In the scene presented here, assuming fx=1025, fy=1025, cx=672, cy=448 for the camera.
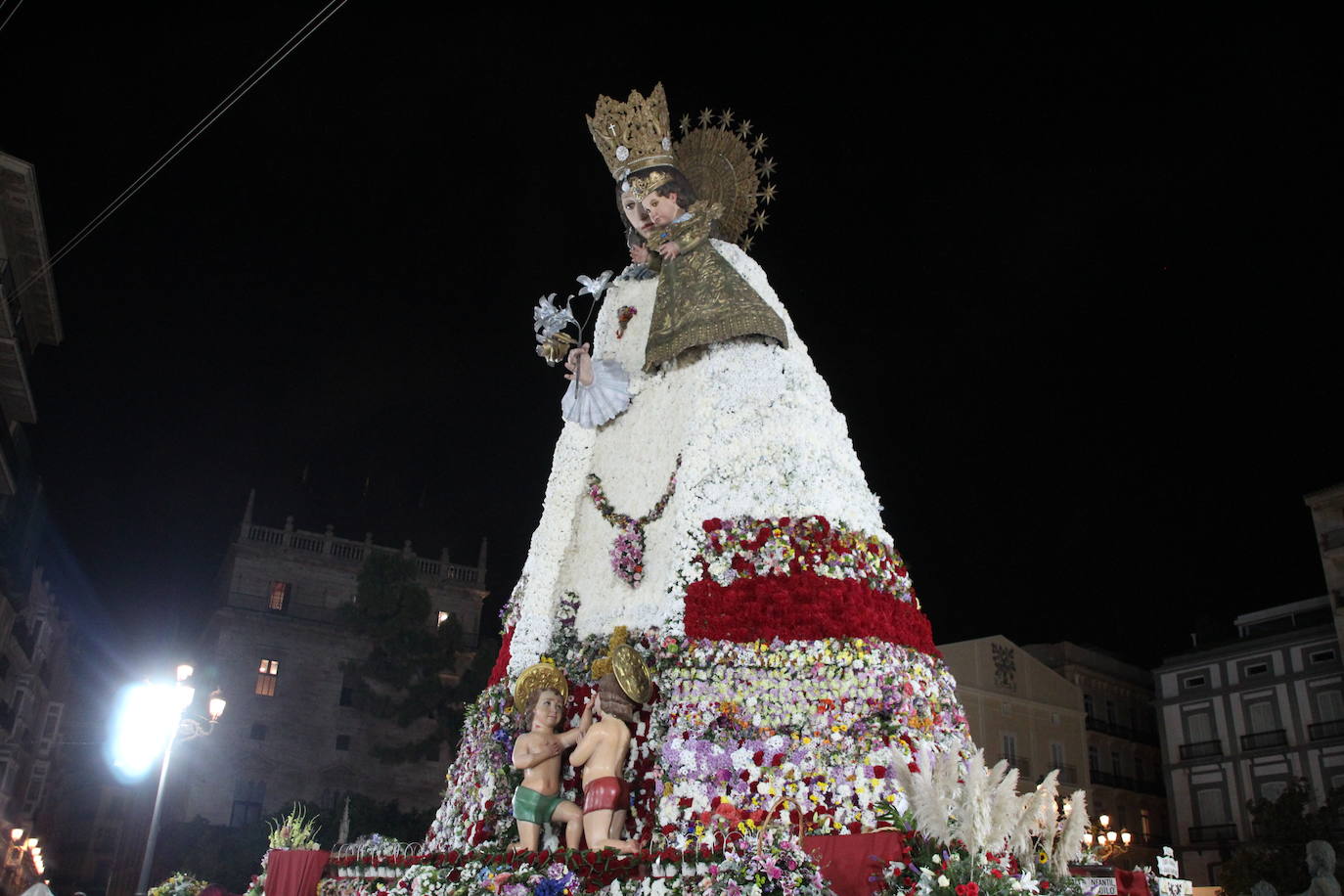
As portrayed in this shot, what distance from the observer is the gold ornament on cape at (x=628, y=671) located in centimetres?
1051

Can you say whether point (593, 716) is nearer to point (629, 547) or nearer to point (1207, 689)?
point (629, 547)

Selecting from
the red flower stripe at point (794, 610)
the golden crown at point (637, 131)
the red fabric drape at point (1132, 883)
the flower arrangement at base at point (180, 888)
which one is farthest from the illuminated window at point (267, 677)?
the red fabric drape at point (1132, 883)

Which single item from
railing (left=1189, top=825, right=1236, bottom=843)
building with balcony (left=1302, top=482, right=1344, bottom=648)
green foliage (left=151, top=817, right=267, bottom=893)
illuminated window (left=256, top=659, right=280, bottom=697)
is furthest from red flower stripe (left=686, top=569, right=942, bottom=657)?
illuminated window (left=256, top=659, right=280, bottom=697)

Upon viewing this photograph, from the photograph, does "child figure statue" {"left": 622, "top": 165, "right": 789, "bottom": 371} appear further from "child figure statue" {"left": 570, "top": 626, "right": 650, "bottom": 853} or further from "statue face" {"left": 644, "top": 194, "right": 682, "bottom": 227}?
"child figure statue" {"left": 570, "top": 626, "right": 650, "bottom": 853}

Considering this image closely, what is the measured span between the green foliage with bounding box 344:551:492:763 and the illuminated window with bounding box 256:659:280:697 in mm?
3458

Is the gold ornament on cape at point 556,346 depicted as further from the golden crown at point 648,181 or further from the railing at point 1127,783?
the railing at point 1127,783

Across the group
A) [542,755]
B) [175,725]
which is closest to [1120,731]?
[542,755]

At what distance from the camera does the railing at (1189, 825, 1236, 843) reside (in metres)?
32.4

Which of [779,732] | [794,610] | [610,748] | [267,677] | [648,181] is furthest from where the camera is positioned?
[267,677]

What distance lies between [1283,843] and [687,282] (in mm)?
24332

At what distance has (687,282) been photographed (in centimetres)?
1279

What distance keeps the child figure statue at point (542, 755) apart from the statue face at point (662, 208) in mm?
6067

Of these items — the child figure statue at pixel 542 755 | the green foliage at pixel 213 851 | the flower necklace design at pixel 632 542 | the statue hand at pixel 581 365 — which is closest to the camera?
the child figure statue at pixel 542 755

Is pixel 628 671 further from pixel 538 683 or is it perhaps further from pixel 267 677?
pixel 267 677
